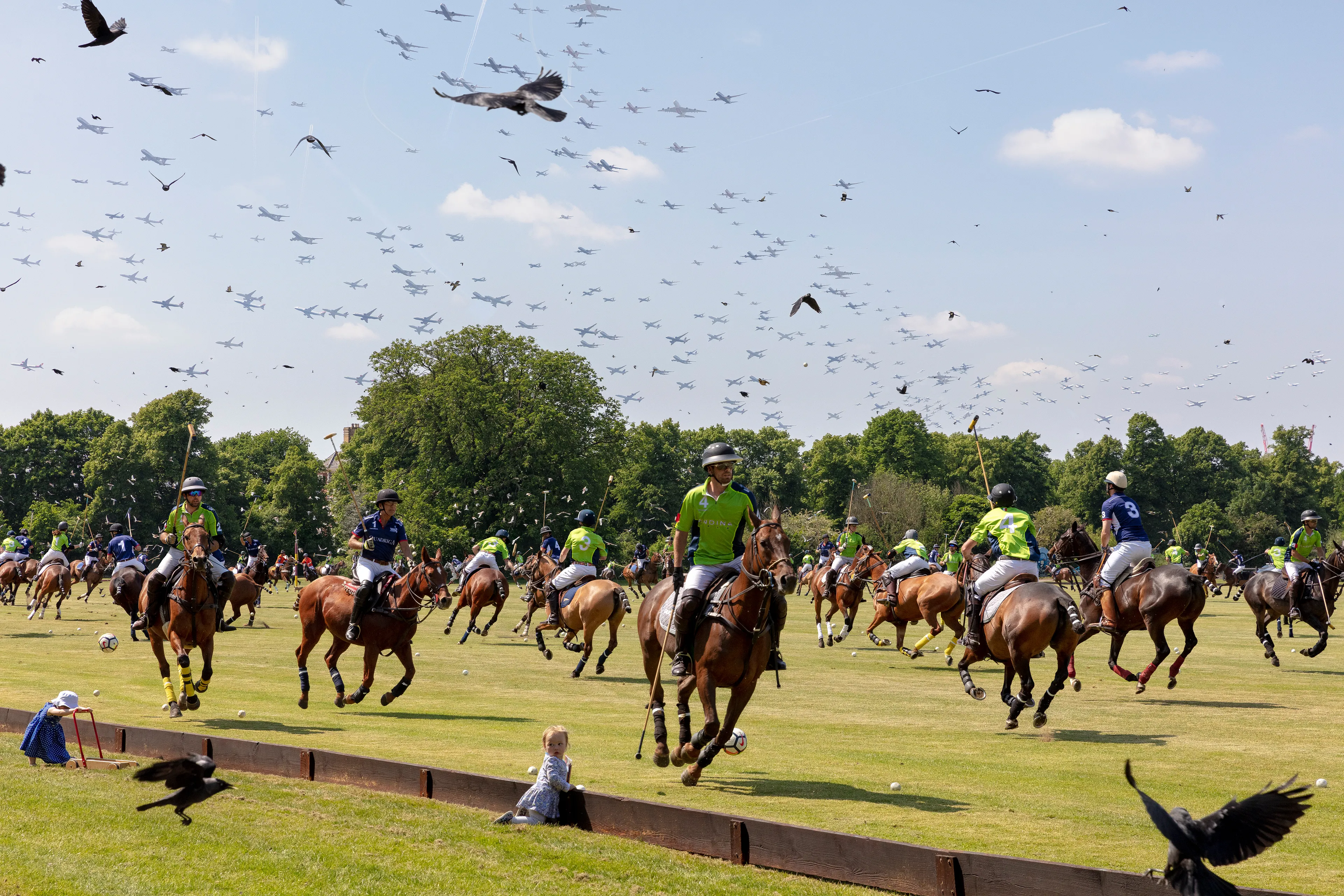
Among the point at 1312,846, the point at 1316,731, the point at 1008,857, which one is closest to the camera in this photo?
the point at 1008,857

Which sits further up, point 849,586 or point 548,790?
point 849,586

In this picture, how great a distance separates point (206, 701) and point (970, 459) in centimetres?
10495

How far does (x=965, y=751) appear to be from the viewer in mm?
11516

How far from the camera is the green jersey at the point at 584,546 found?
21656mm

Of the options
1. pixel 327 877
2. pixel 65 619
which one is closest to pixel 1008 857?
pixel 327 877

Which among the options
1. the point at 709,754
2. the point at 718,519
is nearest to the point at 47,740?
the point at 709,754

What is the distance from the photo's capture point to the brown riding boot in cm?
1744

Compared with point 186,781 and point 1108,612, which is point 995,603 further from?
point 186,781

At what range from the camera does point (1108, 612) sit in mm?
17531

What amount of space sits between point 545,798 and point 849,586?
18.3 metres

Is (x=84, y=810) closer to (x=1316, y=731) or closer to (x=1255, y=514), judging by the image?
(x=1316, y=731)

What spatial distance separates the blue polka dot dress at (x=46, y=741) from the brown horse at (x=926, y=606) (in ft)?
Answer: 44.0

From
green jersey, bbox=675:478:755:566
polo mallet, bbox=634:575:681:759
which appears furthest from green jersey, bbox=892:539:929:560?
green jersey, bbox=675:478:755:566

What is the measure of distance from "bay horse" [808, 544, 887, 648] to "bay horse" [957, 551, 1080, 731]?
34.8 ft
